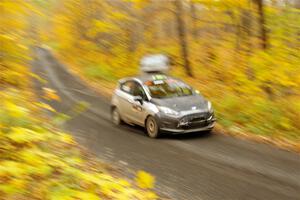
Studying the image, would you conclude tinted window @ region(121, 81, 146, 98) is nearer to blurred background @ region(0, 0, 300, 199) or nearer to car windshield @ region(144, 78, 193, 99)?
car windshield @ region(144, 78, 193, 99)

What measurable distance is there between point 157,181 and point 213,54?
1468 cm

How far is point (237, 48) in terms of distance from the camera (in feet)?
56.5

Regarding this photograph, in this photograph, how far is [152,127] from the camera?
13195mm

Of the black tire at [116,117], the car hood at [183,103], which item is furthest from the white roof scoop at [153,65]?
the car hood at [183,103]

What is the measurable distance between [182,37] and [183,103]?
36.4ft

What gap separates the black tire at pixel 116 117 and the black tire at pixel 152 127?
211 centimetres

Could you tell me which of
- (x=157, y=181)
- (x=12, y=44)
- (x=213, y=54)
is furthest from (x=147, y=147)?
(x=213, y=54)

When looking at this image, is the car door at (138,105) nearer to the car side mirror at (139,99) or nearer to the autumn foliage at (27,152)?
the car side mirror at (139,99)

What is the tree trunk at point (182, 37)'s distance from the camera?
22.2 meters

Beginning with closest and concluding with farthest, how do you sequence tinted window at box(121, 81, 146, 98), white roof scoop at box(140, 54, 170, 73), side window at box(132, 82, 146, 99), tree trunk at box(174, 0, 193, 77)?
1. side window at box(132, 82, 146, 99)
2. tinted window at box(121, 81, 146, 98)
3. white roof scoop at box(140, 54, 170, 73)
4. tree trunk at box(174, 0, 193, 77)

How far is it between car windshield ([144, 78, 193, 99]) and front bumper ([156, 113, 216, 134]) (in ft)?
3.18

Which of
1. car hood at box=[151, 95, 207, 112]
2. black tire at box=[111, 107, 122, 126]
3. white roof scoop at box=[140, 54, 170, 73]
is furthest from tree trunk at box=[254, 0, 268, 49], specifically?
black tire at box=[111, 107, 122, 126]

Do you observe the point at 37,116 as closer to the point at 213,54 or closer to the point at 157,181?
the point at 157,181

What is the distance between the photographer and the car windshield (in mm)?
13625
